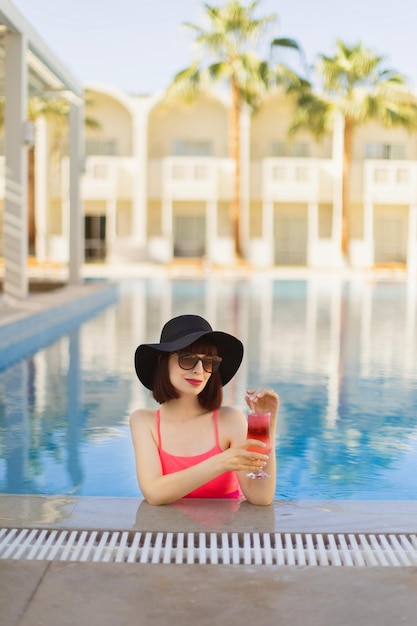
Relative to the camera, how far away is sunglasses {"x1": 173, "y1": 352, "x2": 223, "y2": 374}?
3.08 meters

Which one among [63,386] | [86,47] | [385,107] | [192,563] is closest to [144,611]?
[192,563]

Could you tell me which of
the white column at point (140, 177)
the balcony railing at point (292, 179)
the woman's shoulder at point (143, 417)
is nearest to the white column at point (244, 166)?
the balcony railing at point (292, 179)

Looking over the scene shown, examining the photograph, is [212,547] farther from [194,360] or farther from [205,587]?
[194,360]

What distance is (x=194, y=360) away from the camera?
309 centimetres

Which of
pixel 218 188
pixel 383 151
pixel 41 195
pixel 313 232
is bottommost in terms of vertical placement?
pixel 313 232

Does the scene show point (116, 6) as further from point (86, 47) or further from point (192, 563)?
point (192, 563)

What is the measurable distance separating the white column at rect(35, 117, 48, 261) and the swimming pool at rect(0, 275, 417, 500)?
51.1 feet

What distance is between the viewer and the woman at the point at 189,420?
3.12 metres

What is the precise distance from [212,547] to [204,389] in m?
0.59

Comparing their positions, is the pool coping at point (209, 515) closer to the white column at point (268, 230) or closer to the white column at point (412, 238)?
the white column at point (412, 238)

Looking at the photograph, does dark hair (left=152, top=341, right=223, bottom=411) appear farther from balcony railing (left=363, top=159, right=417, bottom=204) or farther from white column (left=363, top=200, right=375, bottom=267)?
balcony railing (left=363, top=159, right=417, bottom=204)

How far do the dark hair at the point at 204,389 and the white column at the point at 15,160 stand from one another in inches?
366

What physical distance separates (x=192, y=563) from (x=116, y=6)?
47485mm

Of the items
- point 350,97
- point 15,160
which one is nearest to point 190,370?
point 15,160
